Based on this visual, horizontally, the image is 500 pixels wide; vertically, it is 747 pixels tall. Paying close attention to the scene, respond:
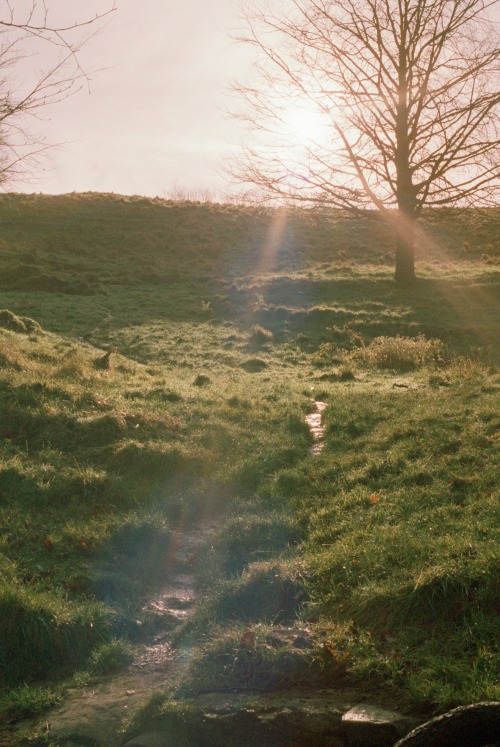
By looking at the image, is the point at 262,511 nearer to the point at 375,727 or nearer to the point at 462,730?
the point at 375,727

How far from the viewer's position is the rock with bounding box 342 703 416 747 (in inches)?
175

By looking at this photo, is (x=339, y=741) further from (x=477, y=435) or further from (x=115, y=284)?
(x=115, y=284)

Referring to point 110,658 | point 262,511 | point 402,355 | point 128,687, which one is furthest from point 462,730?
point 402,355

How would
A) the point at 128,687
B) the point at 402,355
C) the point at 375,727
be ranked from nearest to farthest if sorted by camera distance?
the point at 375,727, the point at 128,687, the point at 402,355

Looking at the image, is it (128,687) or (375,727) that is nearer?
(375,727)

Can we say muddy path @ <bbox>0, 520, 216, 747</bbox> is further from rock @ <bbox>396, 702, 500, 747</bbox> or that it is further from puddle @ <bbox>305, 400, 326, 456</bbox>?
puddle @ <bbox>305, 400, 326, 456</bbox>

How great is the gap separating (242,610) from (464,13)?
23.1 m

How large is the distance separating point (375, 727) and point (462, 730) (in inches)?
25.7

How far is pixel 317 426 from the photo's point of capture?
39.1 ft

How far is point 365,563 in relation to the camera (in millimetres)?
6375

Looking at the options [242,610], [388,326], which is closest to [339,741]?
[242,610]

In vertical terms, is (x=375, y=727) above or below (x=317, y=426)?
below

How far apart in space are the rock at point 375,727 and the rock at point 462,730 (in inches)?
16.7

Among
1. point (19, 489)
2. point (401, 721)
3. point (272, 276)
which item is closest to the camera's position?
point (401, 721)
